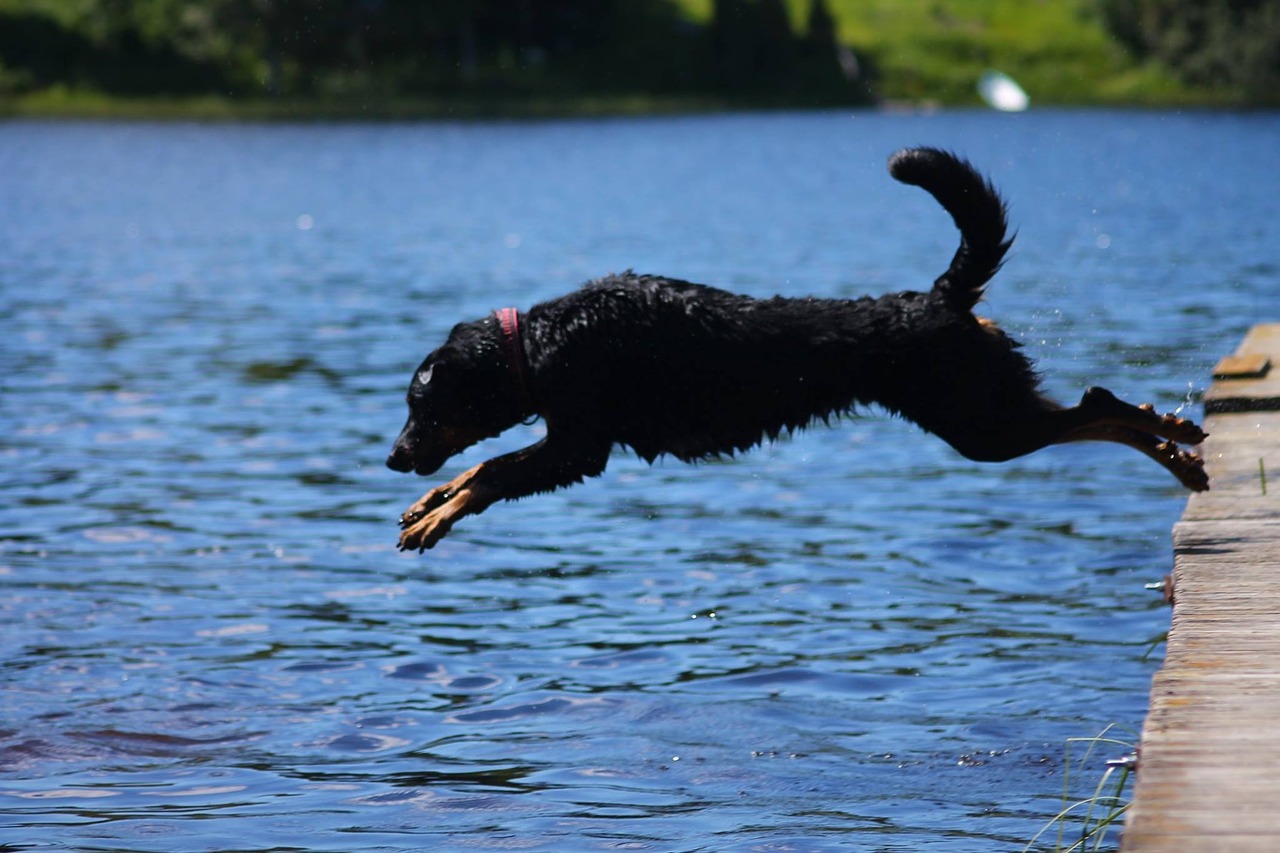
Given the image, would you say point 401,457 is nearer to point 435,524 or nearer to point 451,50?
point 435,524

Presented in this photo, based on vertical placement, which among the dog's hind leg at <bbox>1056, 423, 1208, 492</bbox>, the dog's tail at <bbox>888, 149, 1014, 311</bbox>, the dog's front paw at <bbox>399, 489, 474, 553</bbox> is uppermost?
the dog's tail at <bbox>888, 149, 1014, 311</bbox>

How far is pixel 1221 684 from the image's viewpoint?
13.8 feet

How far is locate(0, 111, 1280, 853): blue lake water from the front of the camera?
567 centimetres

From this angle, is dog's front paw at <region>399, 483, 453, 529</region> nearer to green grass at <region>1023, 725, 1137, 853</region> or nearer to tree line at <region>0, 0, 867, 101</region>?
Result: green grass at <region>1023, 725, 1137, 853</region>

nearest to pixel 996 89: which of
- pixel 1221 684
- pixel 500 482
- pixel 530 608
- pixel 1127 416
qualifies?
pixel 530 608

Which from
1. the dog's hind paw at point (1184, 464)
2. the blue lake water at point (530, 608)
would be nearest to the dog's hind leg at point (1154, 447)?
the dog's hind paw at point (1184, 464)

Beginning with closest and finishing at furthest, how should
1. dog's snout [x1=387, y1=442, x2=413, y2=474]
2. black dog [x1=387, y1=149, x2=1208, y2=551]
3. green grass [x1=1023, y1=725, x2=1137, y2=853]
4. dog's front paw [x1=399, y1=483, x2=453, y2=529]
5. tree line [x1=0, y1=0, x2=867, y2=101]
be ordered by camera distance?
green grass [x1=1023, y1=725, x2=1137, y2=853]
black dog [x1=387, y1=149, x2=1208, y2=551]
dog's front paw [x1=399, y1=483, x2=453, y2=529]
dog's snout [x1=387, y1=442, x2=413, y2=474]
tree line [x1=0, y1=0, x2=867, y2=101]

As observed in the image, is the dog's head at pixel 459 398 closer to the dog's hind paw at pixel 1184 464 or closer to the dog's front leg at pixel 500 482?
the dog's front leg at pixel 500 482

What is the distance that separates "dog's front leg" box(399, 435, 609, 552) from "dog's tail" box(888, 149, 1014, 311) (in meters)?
1.31

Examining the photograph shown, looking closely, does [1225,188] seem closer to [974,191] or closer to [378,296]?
[378,296]

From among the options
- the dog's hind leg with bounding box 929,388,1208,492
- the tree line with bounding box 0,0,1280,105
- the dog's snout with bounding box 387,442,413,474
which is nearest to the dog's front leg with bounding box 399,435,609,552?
the dog's snout with bounding box 387,442,413,474

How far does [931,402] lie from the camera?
565 cm

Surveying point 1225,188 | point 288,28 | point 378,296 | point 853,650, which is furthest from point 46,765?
point 288,28

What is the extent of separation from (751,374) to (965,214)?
92 cm
